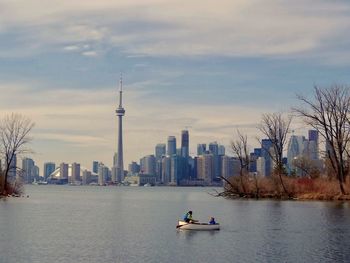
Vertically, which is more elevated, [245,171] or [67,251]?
[245,171]

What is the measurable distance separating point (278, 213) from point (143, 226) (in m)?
21.4

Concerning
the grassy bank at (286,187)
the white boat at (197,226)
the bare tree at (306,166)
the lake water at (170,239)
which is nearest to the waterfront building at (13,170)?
the lake water at (170,239)

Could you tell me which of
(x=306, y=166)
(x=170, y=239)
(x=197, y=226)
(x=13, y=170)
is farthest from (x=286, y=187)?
(x=170, y=239)

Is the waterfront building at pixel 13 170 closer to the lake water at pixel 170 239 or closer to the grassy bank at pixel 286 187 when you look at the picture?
the lake water at pixel 170 239

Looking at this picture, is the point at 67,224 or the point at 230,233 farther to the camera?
the point at 67,224

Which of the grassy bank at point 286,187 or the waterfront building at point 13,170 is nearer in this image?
the grassy bank at point 286,187

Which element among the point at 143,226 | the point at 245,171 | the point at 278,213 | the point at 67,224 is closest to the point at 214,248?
the point at 143,226

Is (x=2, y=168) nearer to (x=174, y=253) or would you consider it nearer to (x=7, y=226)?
(x=7, y=226)

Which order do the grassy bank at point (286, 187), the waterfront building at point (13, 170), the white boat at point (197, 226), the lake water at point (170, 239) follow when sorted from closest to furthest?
the lake water at point (170, 239) → the white boat at point (197, 226) → the grassy bank at point (286, 187) → the waterfront building at point (13, 170)

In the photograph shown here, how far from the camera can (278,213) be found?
74.3 meters

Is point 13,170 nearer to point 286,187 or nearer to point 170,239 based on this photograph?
point 286,187

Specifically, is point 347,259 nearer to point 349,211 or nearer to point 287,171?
point 349,211

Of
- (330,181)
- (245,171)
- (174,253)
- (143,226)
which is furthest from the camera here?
(245,171)

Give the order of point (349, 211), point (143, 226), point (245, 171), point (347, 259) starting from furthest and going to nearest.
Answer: point (245, 171), point (349, 211), point (143, 226), point (347, 259)
